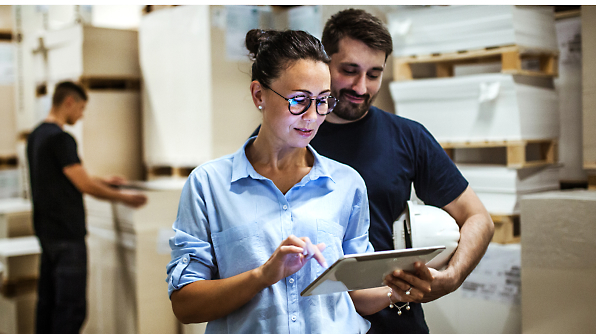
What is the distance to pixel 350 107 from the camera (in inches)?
73.1

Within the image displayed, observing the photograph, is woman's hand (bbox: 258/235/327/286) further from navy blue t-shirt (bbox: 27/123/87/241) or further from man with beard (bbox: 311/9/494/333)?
navy blue t-shirt (bbox: 27/123/87/241)

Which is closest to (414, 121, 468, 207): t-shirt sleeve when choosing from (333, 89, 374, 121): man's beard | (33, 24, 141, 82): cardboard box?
(333, 89, 374, 121): man's beard

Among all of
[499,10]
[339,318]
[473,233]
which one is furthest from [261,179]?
[499,10]

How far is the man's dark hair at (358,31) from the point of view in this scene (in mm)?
1853

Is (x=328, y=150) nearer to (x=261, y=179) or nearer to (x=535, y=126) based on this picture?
(x=261, y=179)

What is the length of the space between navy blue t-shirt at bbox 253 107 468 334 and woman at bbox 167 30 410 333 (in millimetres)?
359

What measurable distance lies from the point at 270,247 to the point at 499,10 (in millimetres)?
1977

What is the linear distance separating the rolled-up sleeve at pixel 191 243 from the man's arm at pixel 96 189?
6.40 feet

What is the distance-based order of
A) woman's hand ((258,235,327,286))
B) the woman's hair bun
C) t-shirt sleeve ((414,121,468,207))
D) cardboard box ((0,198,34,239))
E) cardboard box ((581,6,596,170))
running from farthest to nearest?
cardboard box ((0,198,34,239)), cardboard box ((581,6,596,170)), t-shirt sleeve ((414,121,468,207)), the woman's hair bun, woman's hand ((258,235,327,286))

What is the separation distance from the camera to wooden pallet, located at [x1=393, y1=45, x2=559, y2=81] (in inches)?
106

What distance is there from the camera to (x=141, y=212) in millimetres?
3244

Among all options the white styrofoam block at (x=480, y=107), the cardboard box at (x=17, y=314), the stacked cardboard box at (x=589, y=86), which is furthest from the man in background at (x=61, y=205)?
the stacked cardboard box at (x=589, y=86)

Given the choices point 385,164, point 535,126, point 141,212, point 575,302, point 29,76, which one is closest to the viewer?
point 385,164

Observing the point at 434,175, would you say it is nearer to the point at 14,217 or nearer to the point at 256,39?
the point at 256,39
